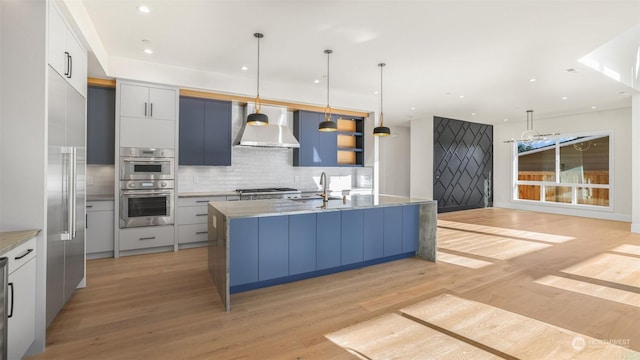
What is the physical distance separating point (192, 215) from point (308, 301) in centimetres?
283

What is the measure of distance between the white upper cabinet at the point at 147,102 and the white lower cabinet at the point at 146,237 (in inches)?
66.4

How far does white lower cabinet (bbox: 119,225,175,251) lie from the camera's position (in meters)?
4.42

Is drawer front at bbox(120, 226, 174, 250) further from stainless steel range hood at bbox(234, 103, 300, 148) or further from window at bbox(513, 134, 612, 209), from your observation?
window at bbox(513, 134, 612, 209)

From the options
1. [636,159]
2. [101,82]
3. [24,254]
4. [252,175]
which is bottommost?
[24,254]

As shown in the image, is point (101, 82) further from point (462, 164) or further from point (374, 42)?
point (462, 164)

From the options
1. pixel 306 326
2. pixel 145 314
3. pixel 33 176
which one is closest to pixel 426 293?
pixel 306 326

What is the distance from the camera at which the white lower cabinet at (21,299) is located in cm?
176

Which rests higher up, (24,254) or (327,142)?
(327,142)

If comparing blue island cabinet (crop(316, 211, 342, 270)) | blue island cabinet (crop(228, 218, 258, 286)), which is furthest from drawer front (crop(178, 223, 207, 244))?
blue island cabinet (crop(316, 211, 342, 270))

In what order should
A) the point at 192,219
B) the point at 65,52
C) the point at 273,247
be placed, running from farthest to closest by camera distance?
the point at 192,219 < the point at 273,247 < the point at 65,52

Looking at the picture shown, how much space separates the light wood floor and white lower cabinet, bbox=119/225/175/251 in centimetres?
23

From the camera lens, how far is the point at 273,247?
10.2 ft

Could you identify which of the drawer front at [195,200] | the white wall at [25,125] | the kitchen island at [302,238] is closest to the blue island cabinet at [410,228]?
the kitchen island at [302,238]

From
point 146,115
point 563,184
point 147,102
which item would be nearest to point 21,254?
point 146,115
